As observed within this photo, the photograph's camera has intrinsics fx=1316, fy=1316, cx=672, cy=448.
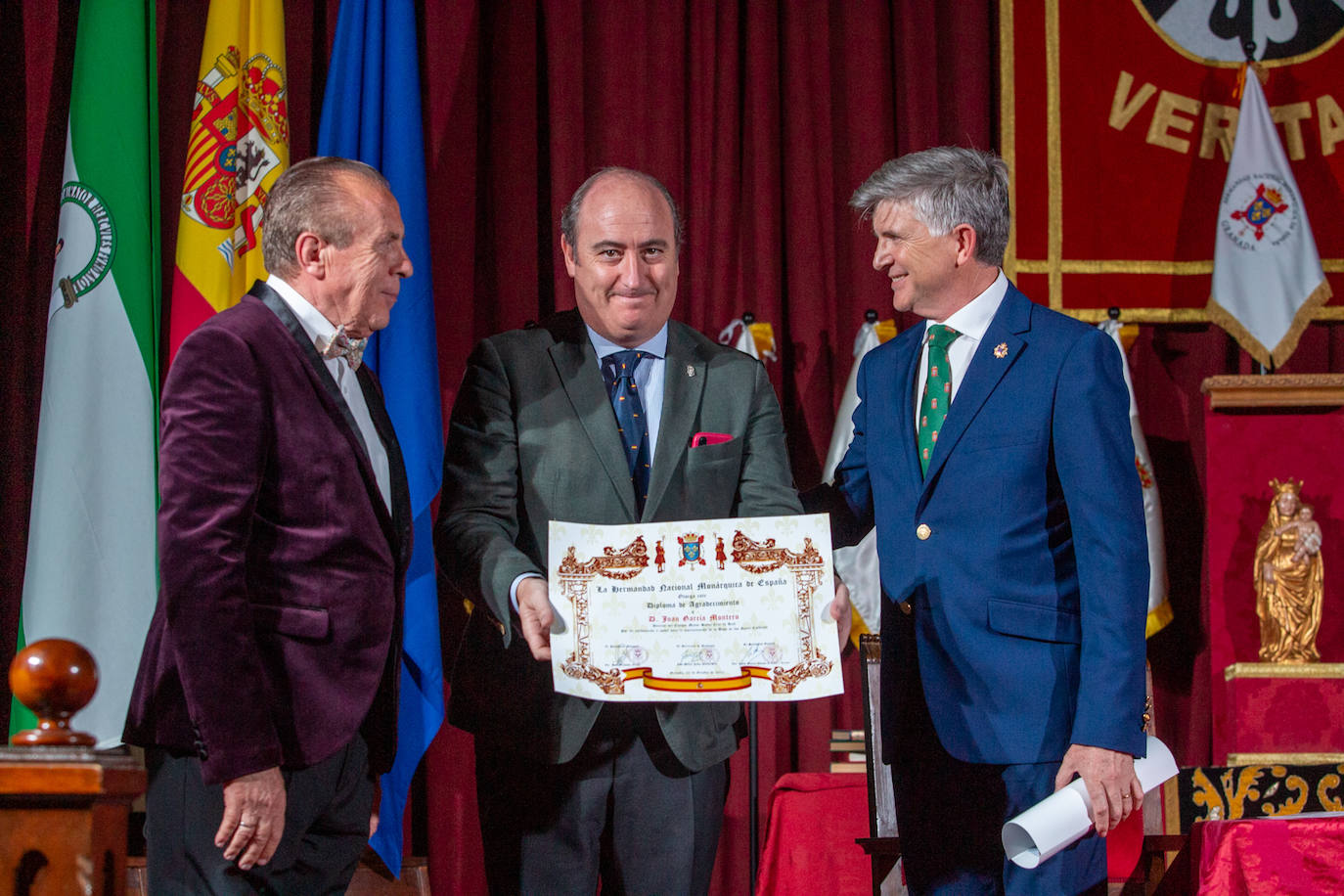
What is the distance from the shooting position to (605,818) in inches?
85.0

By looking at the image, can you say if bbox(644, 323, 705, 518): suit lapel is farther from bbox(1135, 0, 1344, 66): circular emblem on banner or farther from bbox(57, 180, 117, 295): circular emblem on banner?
bbox(1135, 0, 1344, 66): circular emblem on banner

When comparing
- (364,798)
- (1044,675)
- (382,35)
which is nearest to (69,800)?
(364,798)

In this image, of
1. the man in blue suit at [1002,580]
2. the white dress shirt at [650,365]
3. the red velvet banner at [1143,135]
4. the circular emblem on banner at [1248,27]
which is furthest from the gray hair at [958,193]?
the circular emblem on banner at [1248,27]

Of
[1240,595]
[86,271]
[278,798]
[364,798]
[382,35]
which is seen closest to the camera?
[278,798]

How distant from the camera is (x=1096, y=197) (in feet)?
14.6

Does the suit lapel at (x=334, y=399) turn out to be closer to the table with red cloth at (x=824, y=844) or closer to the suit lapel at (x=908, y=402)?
the suit lapel at (x=908, y=402)

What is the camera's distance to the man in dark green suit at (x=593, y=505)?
6.98 ft

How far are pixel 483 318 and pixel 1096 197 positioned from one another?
211 cm

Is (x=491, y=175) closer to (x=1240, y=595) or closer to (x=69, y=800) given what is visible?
(x=1240, y=595)

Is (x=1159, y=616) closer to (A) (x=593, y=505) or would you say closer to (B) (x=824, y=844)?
(B) (x=824, y=844)

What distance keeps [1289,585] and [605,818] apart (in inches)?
107

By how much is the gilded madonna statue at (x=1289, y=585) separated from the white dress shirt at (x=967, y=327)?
222 cm

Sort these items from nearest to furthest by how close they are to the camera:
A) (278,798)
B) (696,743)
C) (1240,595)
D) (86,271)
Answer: (278,798) < (696,743) < (86,271) < (1240,595)

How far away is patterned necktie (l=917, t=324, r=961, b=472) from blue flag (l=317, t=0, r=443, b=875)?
5.35ft
